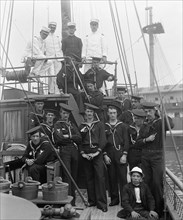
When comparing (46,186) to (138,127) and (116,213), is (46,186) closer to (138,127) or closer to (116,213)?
(116,213)

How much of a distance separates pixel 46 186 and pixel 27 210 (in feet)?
3.86

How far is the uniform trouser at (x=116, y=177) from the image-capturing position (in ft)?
19.8

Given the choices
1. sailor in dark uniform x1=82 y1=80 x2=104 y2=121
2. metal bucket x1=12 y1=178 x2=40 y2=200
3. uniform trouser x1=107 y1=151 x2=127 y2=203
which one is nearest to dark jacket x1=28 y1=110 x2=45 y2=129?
sailor in dark uniform x1=82 y1=80 x2=104 y2=121

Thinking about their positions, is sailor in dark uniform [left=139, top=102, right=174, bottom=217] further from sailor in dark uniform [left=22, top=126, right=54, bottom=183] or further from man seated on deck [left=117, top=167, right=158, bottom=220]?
sailor in dark uniform [left=22, top=126, right=54, bottom=183]

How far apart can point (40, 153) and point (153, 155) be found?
6.59 ft

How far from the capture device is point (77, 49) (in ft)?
28.3

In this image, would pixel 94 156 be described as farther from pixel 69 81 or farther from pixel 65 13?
pixel 65 13

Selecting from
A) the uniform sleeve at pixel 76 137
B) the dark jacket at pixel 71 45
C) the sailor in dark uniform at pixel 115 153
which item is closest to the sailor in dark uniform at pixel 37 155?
the uniform sleeve at pixel 76 137

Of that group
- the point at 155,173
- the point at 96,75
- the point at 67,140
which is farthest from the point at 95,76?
the point at 155,173

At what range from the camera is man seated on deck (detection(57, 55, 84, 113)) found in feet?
25.1

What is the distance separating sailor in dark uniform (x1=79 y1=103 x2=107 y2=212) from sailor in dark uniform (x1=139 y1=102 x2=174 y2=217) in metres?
0.74

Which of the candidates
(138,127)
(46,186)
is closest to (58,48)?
(138,127)

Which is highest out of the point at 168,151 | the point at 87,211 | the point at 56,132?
the point at 56,132

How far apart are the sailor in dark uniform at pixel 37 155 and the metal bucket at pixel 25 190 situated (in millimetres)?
2080
